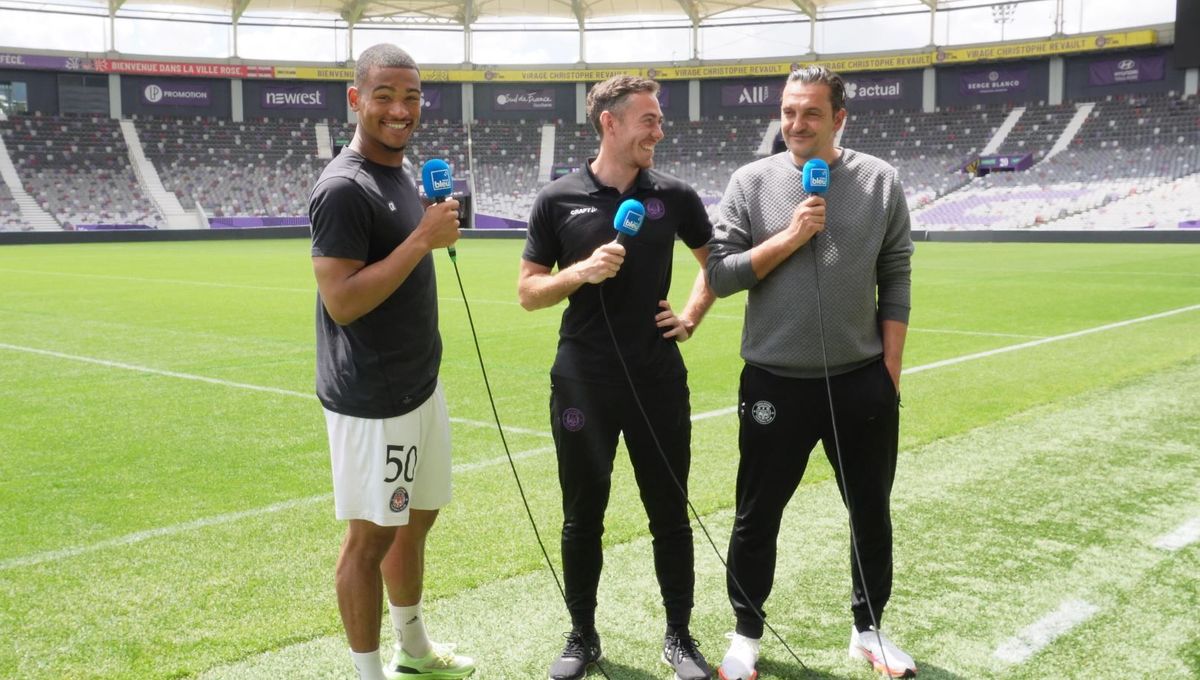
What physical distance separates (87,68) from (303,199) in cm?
1440

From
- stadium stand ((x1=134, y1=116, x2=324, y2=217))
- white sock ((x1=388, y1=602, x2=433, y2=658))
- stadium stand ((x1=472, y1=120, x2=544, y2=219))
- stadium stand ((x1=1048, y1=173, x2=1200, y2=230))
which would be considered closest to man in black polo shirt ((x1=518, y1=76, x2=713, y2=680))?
white sock ((x1=388, y1=602, x2=433, y2=658))

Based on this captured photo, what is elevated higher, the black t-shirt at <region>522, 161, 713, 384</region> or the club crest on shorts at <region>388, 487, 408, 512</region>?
the black t-shirt at <region>522, 161, 713, 384</region>

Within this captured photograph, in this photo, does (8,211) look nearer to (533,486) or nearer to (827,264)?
(533,486)

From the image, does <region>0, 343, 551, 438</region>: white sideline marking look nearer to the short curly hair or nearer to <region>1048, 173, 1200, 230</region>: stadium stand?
the short curly hair

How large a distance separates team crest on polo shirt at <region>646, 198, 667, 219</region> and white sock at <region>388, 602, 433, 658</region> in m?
1.64

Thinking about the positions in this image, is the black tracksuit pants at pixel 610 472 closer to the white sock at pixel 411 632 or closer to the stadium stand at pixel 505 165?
the white sock at pixel 411 632

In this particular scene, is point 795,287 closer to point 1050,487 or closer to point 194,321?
point 1050,487

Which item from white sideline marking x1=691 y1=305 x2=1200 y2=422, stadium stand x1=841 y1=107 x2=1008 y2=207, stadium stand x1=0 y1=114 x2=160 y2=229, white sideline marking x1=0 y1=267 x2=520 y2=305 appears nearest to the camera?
white sideline marking x1=691 y1=305 x2=1200 y2=422

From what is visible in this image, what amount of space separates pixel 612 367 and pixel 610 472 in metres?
0.39

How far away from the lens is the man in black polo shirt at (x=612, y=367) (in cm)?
385

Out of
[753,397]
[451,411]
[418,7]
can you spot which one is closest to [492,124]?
[418,7]

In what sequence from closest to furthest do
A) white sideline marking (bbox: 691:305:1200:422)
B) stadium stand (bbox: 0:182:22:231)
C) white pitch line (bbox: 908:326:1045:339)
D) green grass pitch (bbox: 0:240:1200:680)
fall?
green grass pitch (bbox: 0:240:1200:680) → white sideline marking (bbox: 691:305:1200:422) → white pitch line (bbox: 908:326:1045:339) → stadium stand (bbox: 0:182:22:231)

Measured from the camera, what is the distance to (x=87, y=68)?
6247 cm

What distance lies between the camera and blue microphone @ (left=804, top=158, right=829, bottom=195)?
3586 mm
